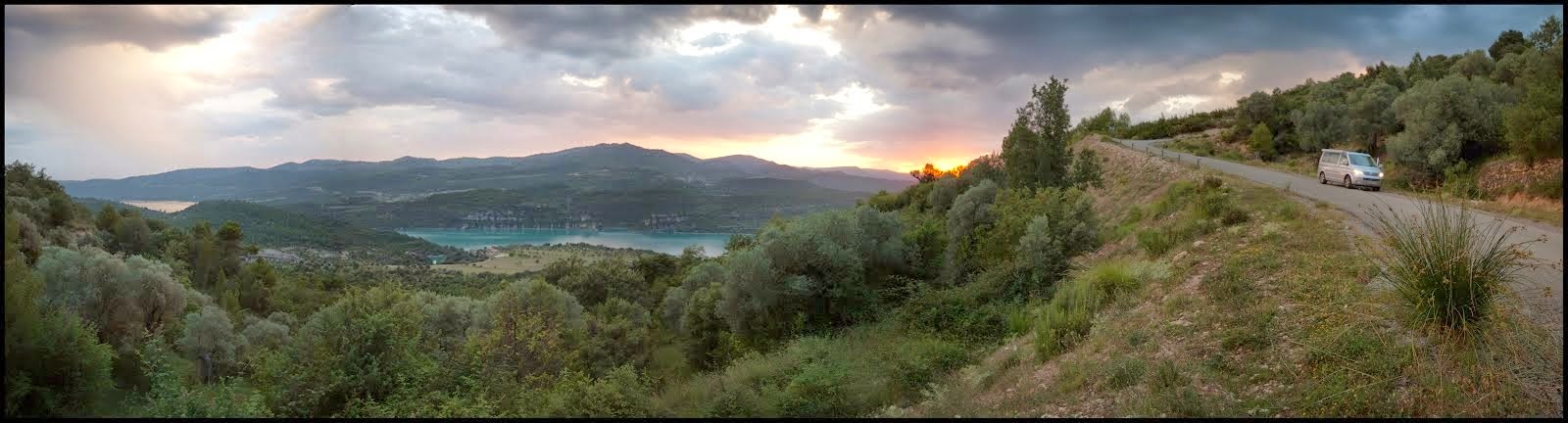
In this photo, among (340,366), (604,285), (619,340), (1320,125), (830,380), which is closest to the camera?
(830,380)

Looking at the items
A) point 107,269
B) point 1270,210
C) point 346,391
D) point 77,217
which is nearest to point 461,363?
point 346,391

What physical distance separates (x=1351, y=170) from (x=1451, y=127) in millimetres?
4609

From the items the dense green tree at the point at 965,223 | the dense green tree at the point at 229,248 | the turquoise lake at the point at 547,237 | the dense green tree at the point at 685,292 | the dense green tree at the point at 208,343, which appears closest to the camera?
the dense green tree at the point at 965,223

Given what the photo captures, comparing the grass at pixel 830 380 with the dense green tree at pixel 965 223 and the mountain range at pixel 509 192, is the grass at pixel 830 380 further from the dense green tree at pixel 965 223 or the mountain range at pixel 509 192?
the mountain range at pixel 509 192

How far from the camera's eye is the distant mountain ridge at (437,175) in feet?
362

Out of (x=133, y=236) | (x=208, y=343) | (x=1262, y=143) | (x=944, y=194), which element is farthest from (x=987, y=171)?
(x=133, y=236)

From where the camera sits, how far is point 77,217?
41.4m

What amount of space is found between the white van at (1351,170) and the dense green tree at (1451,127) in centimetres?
274

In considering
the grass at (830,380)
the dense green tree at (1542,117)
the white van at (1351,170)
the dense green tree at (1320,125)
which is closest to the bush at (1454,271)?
the grass at (830,380)

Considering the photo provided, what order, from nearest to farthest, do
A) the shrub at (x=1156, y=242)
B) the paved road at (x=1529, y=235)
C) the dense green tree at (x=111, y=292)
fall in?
the paved road at (x=1529, y=235) < the shrub at (x=1156, y=242) < the dense green tree at (x=111, y=292)

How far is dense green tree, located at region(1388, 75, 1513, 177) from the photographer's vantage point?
1945cm

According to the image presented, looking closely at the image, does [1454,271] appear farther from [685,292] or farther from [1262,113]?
[1262,113]

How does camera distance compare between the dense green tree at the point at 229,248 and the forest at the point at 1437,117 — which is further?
the dense green tree at the point at 229,248

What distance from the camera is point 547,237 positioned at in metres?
111
